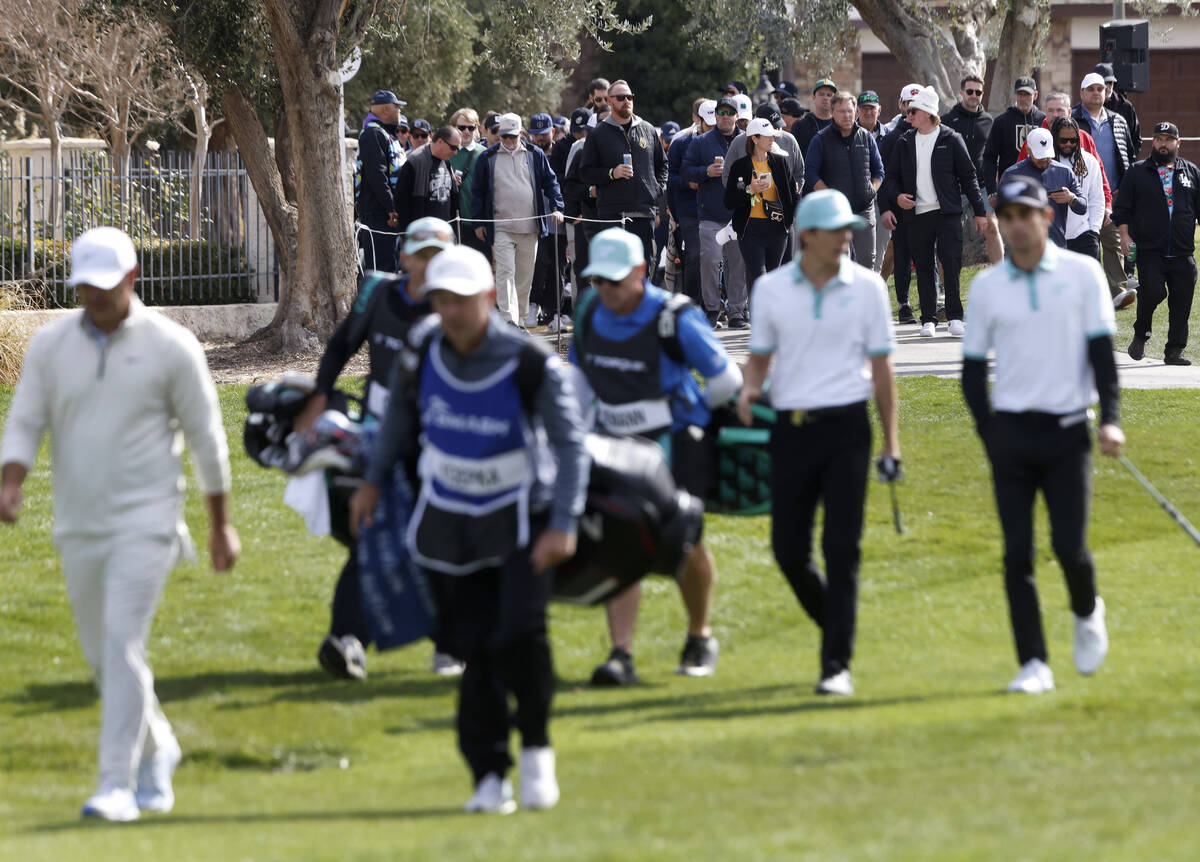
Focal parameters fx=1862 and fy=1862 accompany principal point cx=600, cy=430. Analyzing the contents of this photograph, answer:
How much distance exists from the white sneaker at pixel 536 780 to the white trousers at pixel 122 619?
1.30 m

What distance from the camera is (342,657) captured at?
8094 mm

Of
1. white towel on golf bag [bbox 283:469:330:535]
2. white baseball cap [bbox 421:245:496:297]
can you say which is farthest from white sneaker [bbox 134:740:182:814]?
white baseball cap [bbox 421:245:496:297]

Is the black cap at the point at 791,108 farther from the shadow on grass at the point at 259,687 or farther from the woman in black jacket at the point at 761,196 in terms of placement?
the shadow on grass at the point at 259,687

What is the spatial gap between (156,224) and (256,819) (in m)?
15.7

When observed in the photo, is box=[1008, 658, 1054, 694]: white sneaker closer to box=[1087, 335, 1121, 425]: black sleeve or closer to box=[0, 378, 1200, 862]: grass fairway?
box=[0, 378, 1200, 862]: grass fairway

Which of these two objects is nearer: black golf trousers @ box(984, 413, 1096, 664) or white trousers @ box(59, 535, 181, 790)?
white trousers @ box(59, 535, 181, 790)

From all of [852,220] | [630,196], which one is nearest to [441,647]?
[852,220]

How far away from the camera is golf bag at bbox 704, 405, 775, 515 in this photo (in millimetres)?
7773

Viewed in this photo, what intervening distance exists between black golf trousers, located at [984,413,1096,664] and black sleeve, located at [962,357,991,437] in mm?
78

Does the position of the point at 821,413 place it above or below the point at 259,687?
above

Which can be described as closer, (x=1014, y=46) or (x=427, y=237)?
(x=427, y=237)

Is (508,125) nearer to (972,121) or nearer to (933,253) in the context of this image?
(933,253)

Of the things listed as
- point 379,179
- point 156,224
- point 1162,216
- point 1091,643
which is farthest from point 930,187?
point 1091,643

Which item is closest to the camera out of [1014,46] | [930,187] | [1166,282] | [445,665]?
[445,665]
